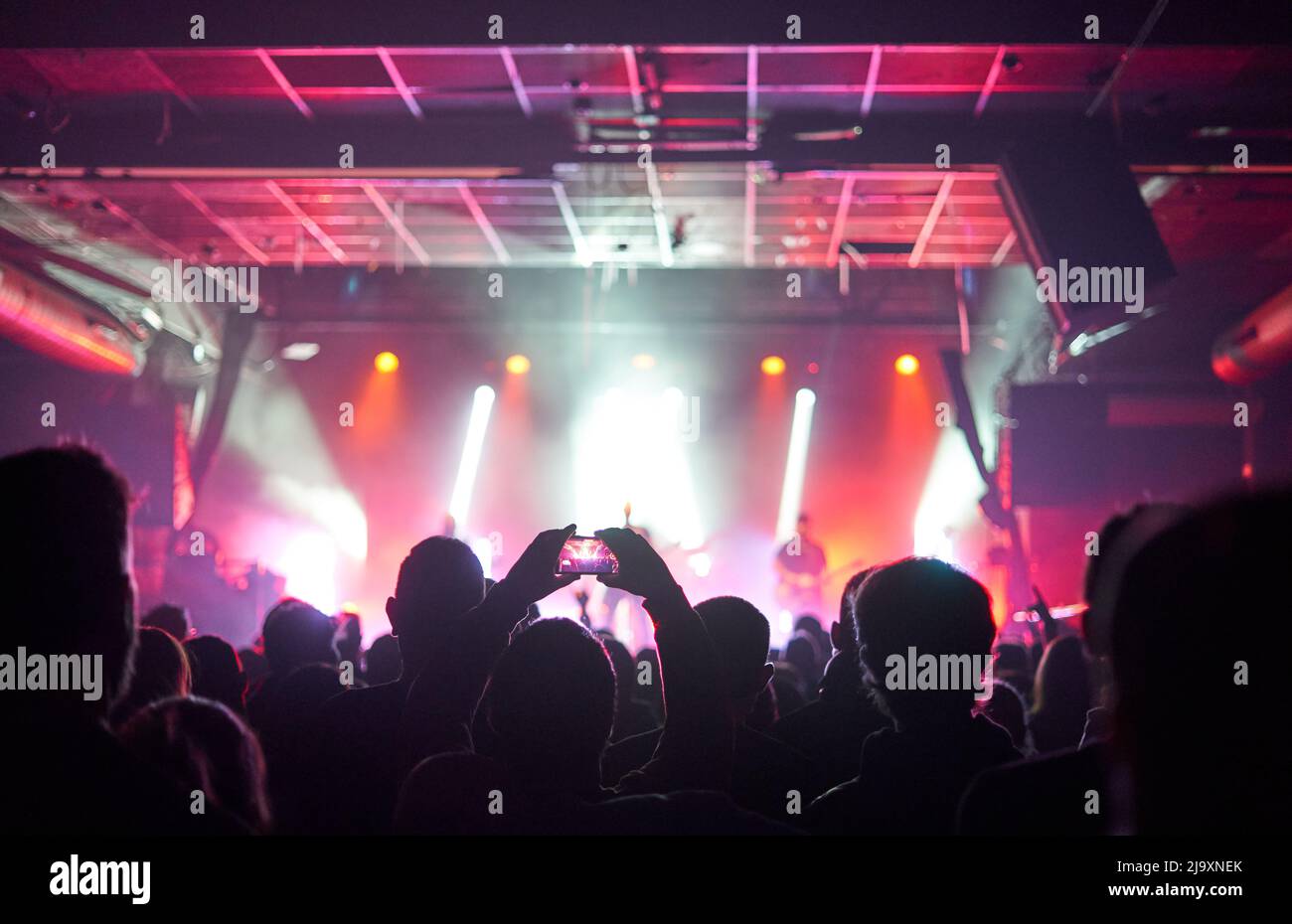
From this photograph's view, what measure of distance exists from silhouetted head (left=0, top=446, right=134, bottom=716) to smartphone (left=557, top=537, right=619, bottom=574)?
113 centimetres

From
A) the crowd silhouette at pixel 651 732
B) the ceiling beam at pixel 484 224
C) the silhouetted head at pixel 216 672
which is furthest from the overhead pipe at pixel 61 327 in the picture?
the crowd silhouette at pixel 651 732

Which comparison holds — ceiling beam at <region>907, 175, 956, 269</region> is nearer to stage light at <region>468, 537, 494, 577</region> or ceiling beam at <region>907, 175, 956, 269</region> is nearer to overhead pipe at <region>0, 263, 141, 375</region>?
stage light at <region>468, 537, 494, 577</region>

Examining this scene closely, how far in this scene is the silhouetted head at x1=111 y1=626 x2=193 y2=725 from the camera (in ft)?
8.39

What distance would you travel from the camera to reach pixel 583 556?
2510 mm

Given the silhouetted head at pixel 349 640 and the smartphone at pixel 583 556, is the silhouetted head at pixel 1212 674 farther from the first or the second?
the silhouetted head at pixel 349 640

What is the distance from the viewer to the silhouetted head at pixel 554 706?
70.7 inches

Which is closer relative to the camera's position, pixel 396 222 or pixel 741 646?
pixel 741 646

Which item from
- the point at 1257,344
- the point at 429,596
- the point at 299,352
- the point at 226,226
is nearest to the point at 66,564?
the point at 429,596

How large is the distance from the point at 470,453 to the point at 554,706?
1357 centimetres

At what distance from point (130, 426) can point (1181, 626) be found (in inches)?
529

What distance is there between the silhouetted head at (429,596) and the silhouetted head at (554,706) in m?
0.78

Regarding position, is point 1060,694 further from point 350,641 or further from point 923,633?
point 350,641

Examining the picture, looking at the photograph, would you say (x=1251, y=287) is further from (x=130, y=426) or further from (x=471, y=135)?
(x=130, y=426)
